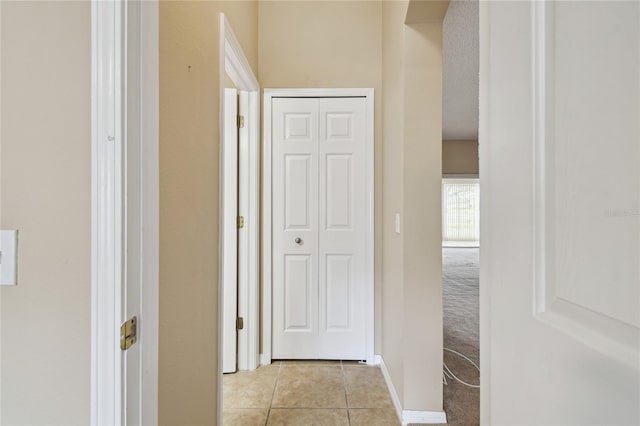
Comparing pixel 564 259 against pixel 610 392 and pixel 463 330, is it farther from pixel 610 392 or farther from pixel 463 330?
pixel 463 330

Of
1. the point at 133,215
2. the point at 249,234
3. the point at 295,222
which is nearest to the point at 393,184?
the point at 295,222

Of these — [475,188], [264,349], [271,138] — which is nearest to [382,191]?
[271,138]

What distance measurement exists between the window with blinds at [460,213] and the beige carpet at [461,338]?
3.23 m

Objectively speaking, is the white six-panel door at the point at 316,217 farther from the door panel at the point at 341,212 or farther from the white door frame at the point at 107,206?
the white door frame at the point at 107,206

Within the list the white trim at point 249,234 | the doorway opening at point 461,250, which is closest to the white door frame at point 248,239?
the white trim at point 249,234

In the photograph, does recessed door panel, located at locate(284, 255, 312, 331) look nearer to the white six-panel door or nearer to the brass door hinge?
the white six-panel door

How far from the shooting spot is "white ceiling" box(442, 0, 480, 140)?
7.90ft

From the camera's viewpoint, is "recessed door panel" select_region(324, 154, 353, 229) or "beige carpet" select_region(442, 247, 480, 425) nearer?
"beige carpet" select_region(442, 247, 480, 425)

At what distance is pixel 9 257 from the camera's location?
1.99ft

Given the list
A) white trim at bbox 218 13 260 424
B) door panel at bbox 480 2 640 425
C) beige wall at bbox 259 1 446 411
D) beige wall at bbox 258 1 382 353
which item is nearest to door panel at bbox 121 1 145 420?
door panel at bbox 480 2 640 425

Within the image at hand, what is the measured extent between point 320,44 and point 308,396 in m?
2.64

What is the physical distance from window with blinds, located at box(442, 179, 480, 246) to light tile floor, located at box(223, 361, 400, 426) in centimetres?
820

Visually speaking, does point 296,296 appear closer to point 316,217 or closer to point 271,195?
point 316,217

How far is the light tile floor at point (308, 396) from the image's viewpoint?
1.75 metres
